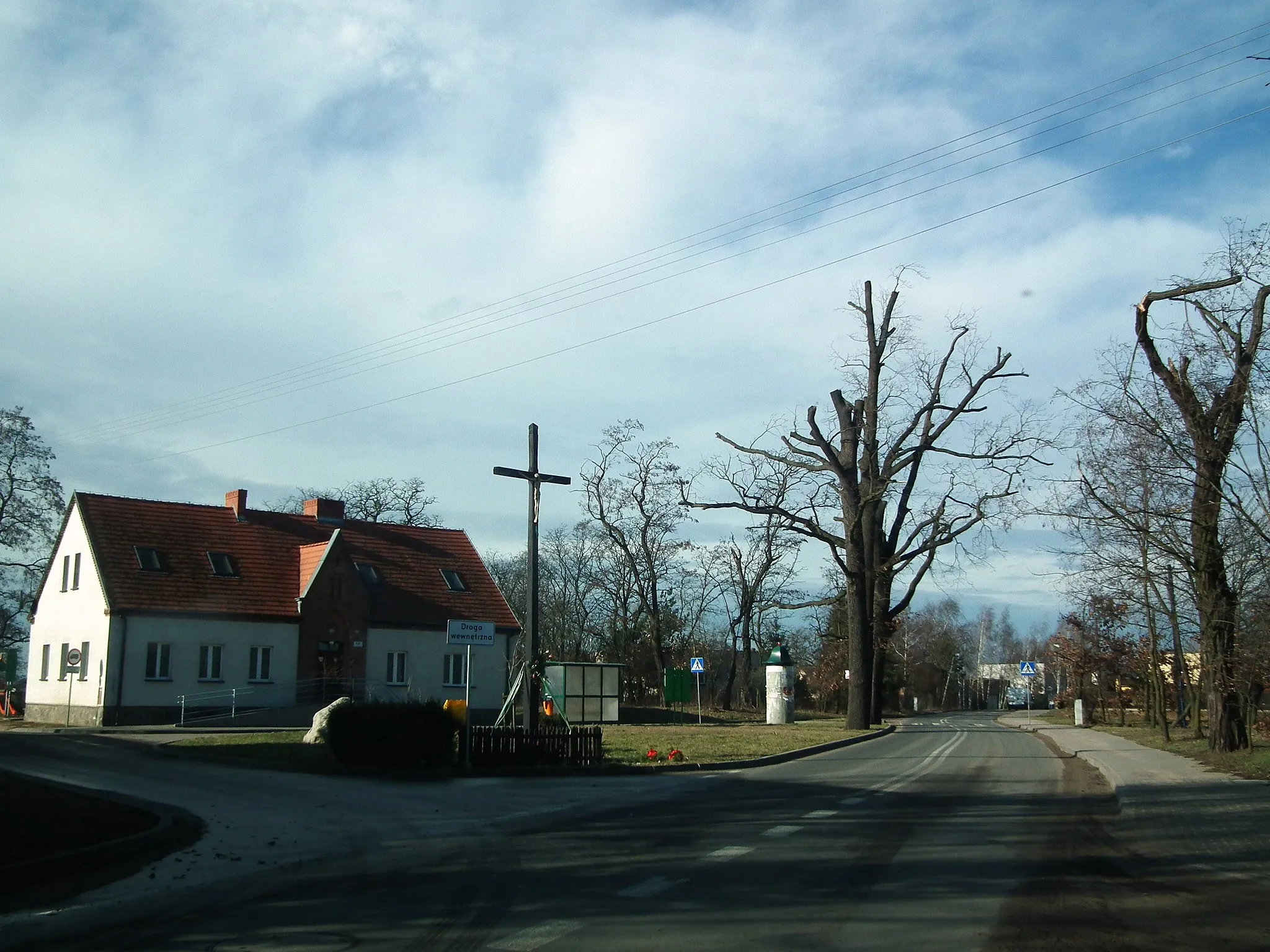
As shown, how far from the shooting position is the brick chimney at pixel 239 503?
142ft

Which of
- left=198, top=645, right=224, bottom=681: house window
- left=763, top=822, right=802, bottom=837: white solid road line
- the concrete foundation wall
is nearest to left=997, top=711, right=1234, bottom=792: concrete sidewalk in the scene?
left=763, top=822, right=802, bottom=837: white solid road line

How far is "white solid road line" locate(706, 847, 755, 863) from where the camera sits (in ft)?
34.1

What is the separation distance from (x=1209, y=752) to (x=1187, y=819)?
11966mm

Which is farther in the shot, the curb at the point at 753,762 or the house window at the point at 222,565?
the house window at the point at 222,565

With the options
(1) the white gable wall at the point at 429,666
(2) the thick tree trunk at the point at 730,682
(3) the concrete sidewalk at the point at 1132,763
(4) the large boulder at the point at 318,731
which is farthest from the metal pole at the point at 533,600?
(2) the thick tree trunk at the point at 730,682

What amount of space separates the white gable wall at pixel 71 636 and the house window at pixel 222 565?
13.5 ft

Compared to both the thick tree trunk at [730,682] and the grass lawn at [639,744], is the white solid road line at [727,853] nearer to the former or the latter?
the grass lawn at [639,744]

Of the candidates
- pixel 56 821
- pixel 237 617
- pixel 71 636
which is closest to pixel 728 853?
pixel 56 821

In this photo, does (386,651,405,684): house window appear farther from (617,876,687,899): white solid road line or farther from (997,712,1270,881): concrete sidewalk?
(617,876,687,899): white solid road line

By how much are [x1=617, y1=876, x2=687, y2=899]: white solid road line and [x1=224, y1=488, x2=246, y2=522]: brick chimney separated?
37.3 metres

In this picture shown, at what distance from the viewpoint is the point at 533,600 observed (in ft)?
74.4

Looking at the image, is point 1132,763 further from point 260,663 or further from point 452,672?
point 260,663

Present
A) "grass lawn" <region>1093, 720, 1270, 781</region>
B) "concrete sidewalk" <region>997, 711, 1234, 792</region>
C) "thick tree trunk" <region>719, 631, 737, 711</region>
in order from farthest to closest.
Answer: "thick tree trunk" <region>719, 631, 737, 711</region> < "grass lawn" <region>1093, 720, 1270, 781</region> < "concrete sidewalk" <region>997, 711, 1234, 792</region>

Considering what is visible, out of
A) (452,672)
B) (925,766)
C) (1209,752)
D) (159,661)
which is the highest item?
(159,661)
